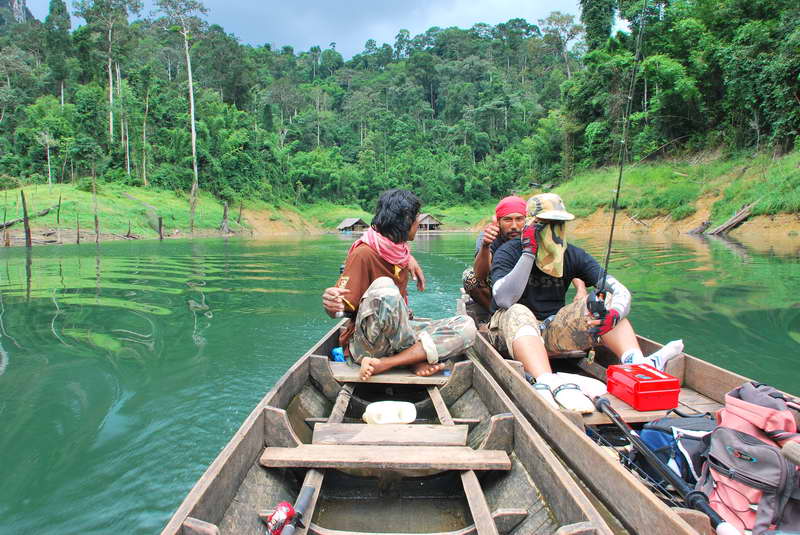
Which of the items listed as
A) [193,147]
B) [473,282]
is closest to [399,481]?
[473,282]

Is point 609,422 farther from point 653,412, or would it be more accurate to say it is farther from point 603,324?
point 603,324

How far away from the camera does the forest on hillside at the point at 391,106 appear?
810 inches

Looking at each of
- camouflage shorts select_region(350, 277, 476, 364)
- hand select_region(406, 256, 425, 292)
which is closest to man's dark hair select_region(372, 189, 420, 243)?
hand select_region(406, 256, 425, 292)

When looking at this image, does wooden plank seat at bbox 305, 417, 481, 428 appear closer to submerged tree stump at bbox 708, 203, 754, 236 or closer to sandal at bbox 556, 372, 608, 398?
sandal at bbox 556, 372, 608, 398

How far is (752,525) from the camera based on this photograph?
1.54m

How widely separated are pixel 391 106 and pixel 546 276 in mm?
69029

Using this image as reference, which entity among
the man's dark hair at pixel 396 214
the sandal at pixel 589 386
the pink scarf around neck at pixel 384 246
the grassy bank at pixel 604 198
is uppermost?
the grassy bank at pixel 604 198

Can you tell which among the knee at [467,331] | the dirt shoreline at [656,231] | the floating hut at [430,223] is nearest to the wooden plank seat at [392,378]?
the knee at [467,331]

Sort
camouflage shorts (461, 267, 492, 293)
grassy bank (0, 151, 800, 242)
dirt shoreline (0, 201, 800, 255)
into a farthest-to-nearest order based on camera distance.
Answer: grassy bank (0, 151, 800, 242), dirt shoreline (0, 201, 800, 255), camouflage shorts (461, 267, 492, 293)

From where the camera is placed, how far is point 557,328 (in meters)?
3.22

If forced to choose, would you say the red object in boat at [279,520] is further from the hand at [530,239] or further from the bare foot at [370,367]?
the hand at [530,239]

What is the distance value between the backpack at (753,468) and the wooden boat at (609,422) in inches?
8.6

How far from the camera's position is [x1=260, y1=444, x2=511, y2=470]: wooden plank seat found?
77.6 inches

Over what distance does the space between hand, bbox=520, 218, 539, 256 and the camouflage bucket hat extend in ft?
0.28
